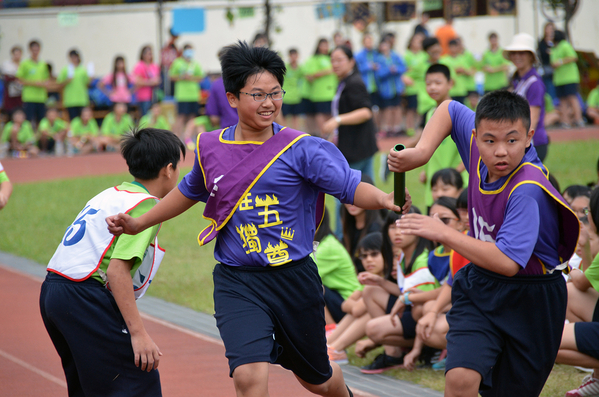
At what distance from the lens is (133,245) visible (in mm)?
3408

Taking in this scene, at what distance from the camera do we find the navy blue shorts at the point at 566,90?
53.6 feet

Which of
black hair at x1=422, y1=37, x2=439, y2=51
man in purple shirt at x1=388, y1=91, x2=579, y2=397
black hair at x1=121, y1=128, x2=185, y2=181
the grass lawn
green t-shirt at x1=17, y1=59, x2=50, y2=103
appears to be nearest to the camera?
man in purple shirt at x1=388, y1=91, x2=579, y2=397

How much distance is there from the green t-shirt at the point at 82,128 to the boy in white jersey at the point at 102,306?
14621 millimetres

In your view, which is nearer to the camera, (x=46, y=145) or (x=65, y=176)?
(x=65, y=176)

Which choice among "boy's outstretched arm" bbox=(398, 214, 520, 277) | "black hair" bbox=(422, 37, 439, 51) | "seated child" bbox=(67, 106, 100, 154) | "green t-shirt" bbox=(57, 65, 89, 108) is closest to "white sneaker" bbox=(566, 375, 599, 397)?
"boy's outstretched arm" bbox=(398, 214, 520, 277)

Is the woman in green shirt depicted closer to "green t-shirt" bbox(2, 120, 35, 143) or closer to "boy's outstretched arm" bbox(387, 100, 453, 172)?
"green t-shirt" bbox(2, 120, 35, 143)

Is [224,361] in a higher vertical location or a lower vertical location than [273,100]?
lower

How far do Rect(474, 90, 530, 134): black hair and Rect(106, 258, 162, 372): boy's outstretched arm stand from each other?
1.70 meters

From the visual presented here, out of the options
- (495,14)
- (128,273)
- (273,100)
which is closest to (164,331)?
(128,273)

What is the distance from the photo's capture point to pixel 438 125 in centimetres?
346

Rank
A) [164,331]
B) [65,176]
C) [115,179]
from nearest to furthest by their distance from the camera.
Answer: [164,331] < [115,179] < [65,176]

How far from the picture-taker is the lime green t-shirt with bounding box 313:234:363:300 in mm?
5770

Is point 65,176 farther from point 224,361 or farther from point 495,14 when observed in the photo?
point 495,14

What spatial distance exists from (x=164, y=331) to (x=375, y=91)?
41.1 ft
